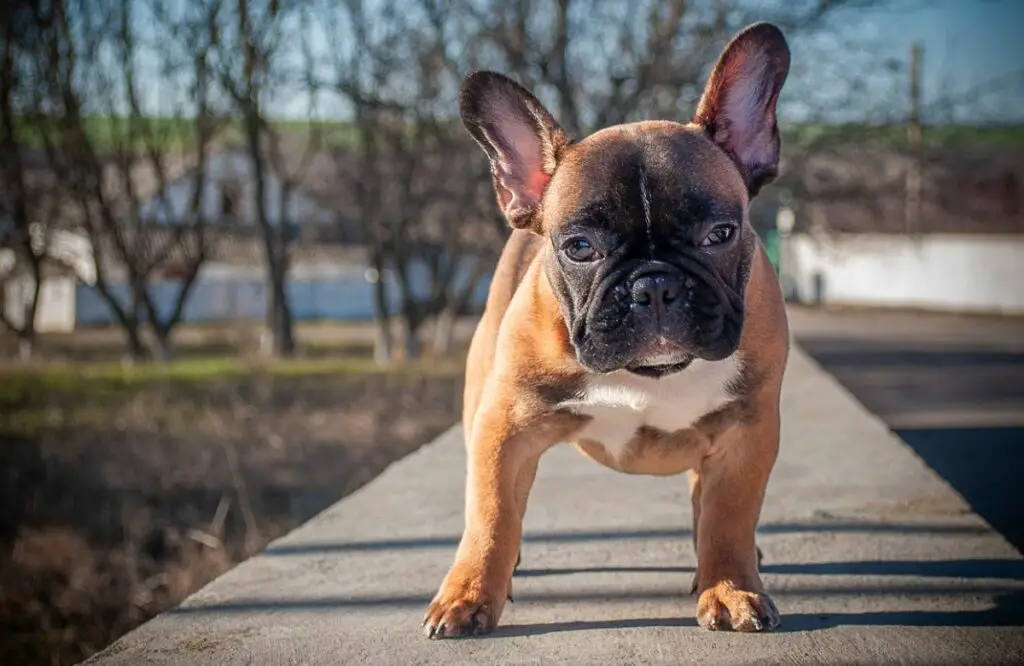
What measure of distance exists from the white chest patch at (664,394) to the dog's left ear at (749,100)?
0.55 meters

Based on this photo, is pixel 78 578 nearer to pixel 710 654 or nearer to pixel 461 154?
pixel 710 654

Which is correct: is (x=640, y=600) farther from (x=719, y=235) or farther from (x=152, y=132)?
(x=152, y=132)

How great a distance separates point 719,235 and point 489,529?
0.97m

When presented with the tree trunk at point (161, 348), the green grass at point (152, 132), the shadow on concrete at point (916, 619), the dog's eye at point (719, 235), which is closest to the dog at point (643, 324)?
the dog's eye at point (719, 235)

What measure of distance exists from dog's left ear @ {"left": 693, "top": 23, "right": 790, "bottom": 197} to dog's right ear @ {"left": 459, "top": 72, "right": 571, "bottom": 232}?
0.42m

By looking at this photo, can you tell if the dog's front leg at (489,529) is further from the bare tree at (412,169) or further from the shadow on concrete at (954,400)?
the bare tree at (412,169)

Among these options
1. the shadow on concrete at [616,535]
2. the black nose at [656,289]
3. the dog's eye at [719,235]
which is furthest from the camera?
the shadow on concrete at [616,535]

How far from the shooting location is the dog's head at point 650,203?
98.7 inches

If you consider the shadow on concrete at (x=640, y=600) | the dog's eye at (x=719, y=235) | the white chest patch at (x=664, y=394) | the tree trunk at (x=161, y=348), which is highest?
the dog's eye at (x=719, y=235)

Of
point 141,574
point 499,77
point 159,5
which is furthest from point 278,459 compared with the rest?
point 159,5

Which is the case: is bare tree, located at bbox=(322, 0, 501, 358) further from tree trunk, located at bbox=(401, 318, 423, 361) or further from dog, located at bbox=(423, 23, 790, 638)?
dog, located at bbox=(423, 23, 790, 638)

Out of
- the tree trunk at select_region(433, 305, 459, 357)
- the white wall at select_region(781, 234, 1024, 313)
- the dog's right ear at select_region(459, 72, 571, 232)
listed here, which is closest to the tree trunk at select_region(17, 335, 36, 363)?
the tree trunk at select_region(433, 305, 459, 357)

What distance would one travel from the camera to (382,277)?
1834 centimetres

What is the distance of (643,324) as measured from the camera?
2.50m
